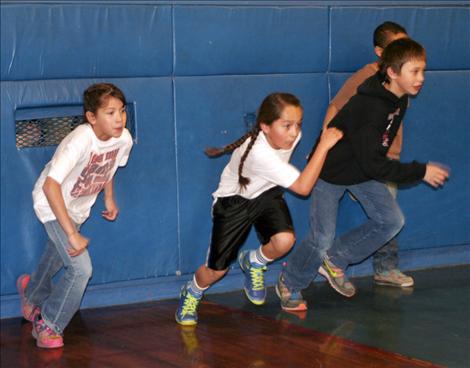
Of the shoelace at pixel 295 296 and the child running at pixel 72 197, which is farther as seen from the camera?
the shoelace at pixel 295 296

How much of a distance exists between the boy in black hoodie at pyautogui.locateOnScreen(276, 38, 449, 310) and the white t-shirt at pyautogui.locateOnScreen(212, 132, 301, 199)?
0.36 m

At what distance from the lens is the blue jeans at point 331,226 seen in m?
5.24

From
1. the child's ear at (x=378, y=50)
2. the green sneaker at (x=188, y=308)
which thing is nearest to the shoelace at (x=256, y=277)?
the green sneaker at (x=188, y=308)

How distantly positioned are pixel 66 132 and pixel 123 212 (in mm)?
546

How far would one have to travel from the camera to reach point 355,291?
18.6 feet

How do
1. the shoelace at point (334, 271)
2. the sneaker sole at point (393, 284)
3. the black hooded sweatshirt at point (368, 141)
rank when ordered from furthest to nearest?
1. the sneaker sole at point (393, 284)
2. the shoelace at point (334, 271)
3. the black hooded sweatshirt at point (368, 141)

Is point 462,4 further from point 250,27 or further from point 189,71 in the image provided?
point 189,71

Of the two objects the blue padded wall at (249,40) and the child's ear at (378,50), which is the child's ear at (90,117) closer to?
the blue padded wall at (249,40)

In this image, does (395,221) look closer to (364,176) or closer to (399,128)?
(364,176)

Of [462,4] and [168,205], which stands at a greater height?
[462,4]

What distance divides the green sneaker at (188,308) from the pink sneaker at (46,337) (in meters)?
0.66

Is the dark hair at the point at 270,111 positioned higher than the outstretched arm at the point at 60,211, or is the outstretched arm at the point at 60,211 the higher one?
the dark hair at the point at 270,111

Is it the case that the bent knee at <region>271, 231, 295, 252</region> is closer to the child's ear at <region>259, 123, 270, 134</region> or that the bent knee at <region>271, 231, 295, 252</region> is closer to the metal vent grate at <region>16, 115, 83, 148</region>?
the child's ear at <region>259, 123, 270, 134</region>

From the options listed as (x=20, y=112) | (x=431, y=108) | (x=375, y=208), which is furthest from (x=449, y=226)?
(x=20, y=112)
